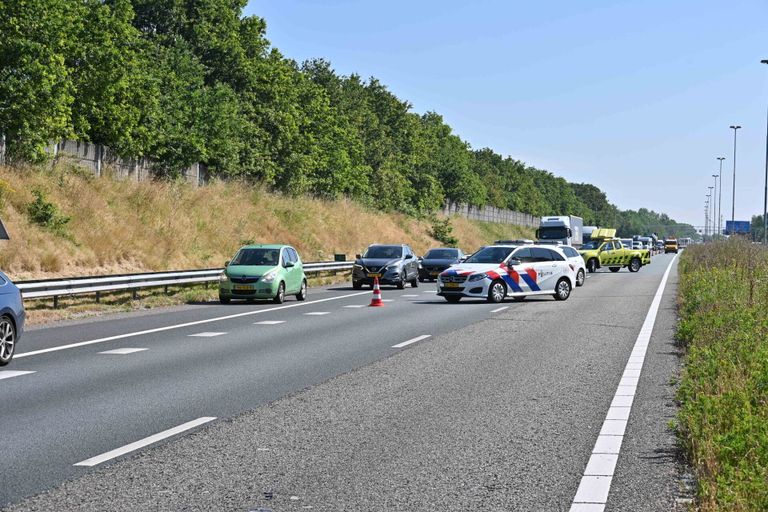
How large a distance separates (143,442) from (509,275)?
64.2 ft

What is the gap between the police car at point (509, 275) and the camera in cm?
2608

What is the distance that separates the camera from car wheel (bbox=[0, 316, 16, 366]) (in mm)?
12477

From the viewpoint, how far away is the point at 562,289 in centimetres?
2775

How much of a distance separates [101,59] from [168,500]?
32271 millimetres

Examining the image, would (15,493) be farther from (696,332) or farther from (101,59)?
(101,59)

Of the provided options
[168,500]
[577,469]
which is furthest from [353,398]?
[168,500]

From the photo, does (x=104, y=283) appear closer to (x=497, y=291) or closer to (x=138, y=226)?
(x=497, y=291)

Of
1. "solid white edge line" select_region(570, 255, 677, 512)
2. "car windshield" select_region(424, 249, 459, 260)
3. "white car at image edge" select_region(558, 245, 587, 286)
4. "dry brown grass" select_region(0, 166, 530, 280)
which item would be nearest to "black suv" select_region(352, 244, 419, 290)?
"car windshield" select_region(424, 249, 459, 260)

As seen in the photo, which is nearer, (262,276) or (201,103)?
(262,276)

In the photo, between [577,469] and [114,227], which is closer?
[577,469]

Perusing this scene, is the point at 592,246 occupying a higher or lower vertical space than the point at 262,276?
higher

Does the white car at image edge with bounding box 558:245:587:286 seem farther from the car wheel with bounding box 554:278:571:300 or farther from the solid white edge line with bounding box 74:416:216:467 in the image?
the solid white edge line with bounding box 74:416:216:467

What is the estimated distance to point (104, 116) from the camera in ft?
122

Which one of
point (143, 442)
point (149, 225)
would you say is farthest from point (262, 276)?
point (143, 442)
